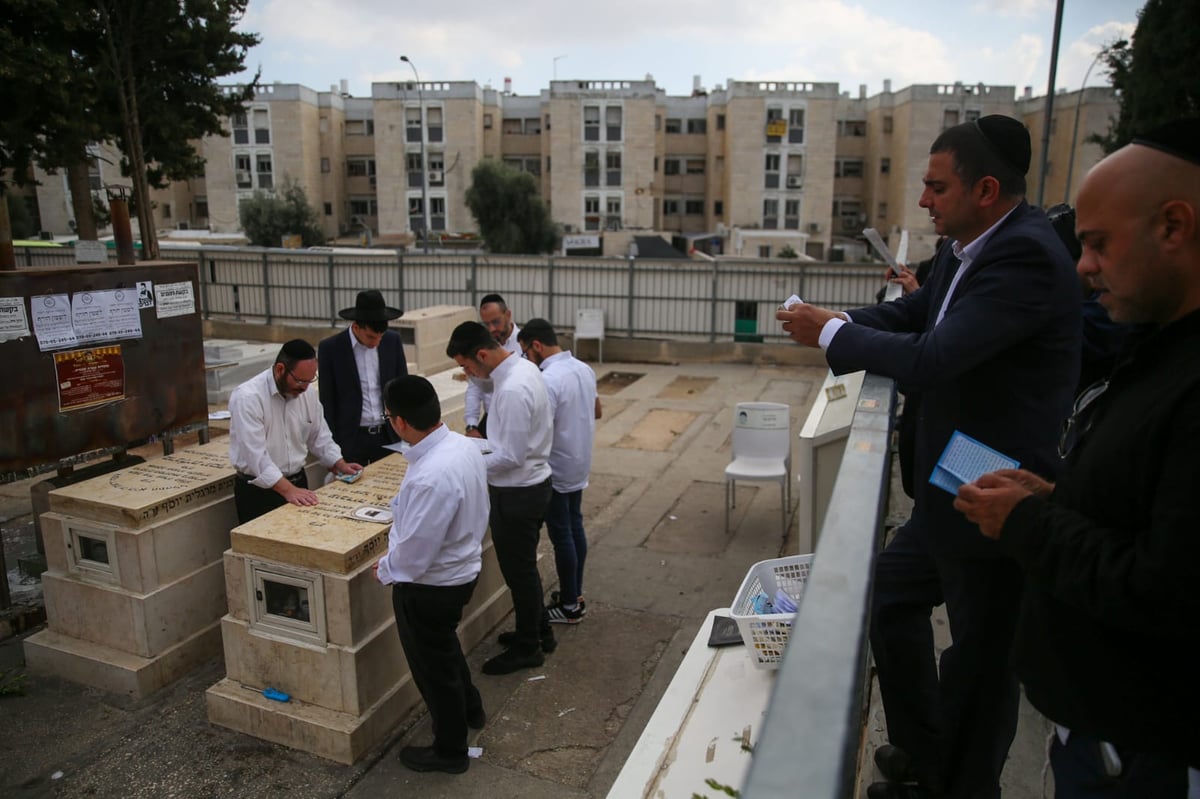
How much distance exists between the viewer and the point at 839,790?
0.79 metres

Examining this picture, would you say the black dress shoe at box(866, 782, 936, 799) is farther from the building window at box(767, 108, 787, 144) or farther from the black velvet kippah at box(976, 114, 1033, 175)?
the building window at box(767, 108, 787, 144)

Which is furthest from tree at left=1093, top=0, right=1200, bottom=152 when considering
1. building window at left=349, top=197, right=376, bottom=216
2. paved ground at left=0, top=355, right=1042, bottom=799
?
building window at left=349, top=197, right=376, bottom=216

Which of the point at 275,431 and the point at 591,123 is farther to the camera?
the point at 591,123

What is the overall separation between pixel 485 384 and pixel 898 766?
421 centimetres

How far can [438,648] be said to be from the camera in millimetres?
4051

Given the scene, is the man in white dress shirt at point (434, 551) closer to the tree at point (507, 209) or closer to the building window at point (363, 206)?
the tree at point (507, 209)

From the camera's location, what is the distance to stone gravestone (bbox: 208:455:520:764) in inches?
167

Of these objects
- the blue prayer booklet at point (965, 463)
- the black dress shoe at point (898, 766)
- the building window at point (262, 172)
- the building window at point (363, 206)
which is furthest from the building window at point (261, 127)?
the blue prayer booklet at point (965, 463)

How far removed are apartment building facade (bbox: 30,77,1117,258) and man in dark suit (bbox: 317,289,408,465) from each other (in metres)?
46.9

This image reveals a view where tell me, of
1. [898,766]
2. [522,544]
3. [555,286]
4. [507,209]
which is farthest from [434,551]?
[507,209]

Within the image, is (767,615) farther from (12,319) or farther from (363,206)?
(363,206)

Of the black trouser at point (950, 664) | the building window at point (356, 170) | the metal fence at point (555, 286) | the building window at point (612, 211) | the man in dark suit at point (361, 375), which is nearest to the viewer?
the black trouser at point (950, 664)

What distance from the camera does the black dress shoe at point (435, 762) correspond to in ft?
13.6

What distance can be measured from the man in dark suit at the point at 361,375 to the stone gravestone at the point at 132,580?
0.98 m
